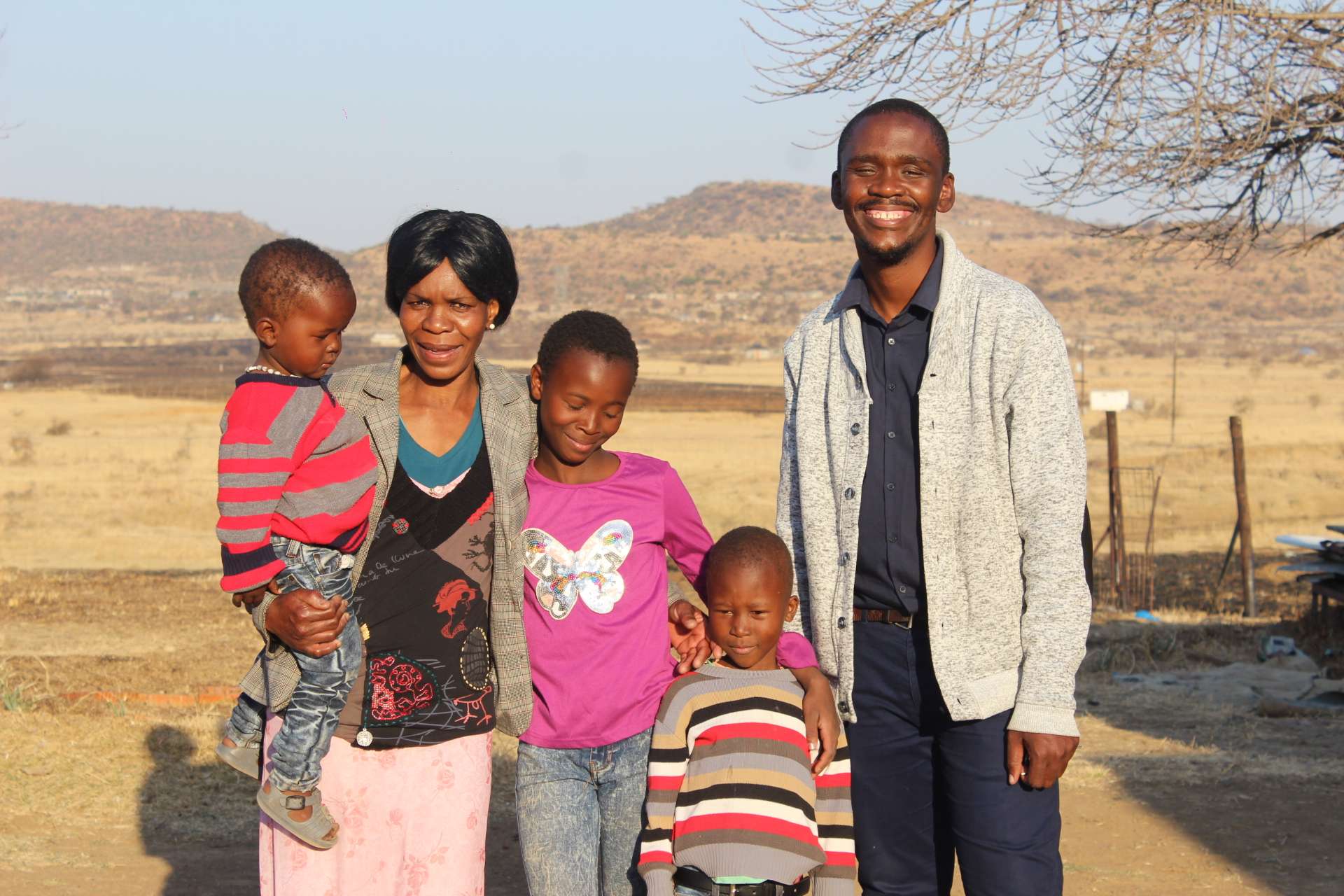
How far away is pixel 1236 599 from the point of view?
42.9 ft

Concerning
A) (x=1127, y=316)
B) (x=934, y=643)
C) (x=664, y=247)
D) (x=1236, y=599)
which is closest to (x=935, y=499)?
(x=934, y=643)

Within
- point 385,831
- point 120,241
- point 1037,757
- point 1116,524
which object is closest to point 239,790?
point 385,831

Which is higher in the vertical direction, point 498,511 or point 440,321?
point 440,321

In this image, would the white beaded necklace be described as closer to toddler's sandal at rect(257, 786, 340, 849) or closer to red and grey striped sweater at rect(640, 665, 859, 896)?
toddler's sandal at rect(257, 786, 340, 849)

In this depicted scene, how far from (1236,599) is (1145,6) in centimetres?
731

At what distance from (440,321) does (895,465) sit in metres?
1.07

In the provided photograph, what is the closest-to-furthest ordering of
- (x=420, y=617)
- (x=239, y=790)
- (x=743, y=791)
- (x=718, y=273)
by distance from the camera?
1. (x=743, y=791)
2. (x=420, y=617)
3. (x=239, y=790)
4. (x=718, y=273)

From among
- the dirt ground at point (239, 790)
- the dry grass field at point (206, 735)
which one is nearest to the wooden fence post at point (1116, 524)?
the dry grass field at point (206, 735)

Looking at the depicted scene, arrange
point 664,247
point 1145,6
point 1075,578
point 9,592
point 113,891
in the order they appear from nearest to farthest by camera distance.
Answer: point 1075,578 → point 113,891 → point 1145,6 → point 9,592 → point 664,247

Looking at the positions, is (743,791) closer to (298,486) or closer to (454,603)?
(454,603)

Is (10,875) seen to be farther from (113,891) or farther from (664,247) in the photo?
(664,247)

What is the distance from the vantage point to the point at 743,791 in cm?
285

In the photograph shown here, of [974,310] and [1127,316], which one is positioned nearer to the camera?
[974,310]

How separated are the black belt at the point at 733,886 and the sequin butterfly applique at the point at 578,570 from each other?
603 mm
